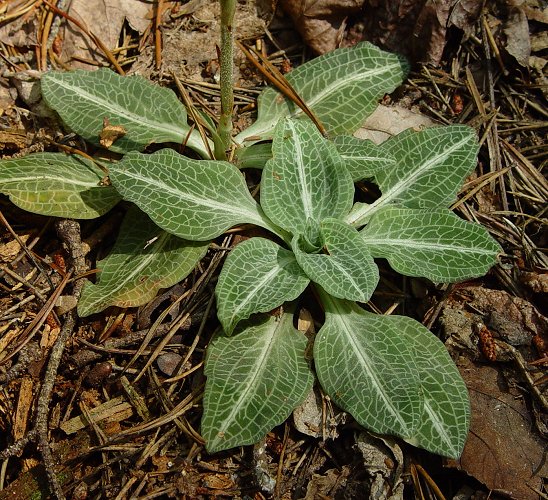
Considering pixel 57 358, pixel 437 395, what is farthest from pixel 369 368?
pixel 57 358

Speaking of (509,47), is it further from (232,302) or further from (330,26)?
(232,302)

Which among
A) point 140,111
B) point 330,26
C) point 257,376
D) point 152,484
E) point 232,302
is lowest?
point 152,484

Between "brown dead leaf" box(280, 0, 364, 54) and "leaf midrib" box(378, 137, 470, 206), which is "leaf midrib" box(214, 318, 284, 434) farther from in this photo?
"brown dead leaf" box(280, 0, 364, 54)

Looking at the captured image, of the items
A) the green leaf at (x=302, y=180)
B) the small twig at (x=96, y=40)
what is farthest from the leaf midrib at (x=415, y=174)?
the small twig at (x=96, y=40)

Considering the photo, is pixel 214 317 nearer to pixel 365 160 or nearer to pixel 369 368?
pixel 369 368

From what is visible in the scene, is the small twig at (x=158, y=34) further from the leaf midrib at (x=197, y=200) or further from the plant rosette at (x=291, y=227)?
the leaf midrib at (x=197, y=200)

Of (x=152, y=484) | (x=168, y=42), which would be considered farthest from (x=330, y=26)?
(x=152, y=484)
